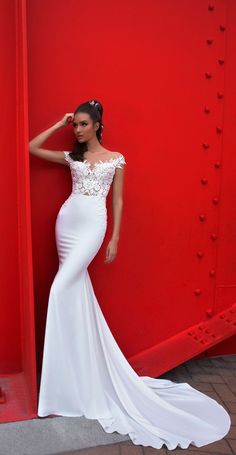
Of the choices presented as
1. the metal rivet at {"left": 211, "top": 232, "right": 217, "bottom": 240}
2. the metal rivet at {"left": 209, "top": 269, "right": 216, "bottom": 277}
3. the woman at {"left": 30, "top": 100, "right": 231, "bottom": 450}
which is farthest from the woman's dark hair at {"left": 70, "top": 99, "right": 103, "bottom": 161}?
the metal rivet at {"left": 209, "top": 269, "right": 216, "bottom": 277}

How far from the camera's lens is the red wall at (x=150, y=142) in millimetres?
2619

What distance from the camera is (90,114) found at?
2.53 metres

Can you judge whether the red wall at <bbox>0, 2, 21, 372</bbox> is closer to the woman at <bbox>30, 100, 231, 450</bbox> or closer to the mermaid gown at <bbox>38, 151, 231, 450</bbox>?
the woman at <bbox>30, 100, 231, 450</bbox>

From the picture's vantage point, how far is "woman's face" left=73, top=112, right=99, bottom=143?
252 centimetres

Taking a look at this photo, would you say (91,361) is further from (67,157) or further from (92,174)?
(67,157)

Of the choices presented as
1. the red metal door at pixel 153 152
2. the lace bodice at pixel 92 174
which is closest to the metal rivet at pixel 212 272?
the red metal door at pixel 153 152

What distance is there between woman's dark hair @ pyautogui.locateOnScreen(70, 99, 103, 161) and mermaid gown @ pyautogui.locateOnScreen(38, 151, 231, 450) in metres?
0.06

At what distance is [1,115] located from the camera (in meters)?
2.51

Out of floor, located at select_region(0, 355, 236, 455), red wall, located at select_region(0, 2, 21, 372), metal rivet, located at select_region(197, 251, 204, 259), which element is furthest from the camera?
metal rivet, located at select_region(197, 251, 204, 259)

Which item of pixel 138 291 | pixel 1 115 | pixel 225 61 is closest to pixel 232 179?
pixel 225 61

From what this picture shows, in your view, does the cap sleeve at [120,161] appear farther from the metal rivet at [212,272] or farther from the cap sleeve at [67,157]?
the metal rivet at [212,272]

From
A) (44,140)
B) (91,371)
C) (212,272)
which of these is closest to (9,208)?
(44,140)

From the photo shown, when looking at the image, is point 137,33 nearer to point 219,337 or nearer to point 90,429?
point 219,337

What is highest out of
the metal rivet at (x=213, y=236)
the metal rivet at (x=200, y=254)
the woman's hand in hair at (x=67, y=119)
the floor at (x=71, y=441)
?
the woman's hand in hair at (x=67, y=119)
